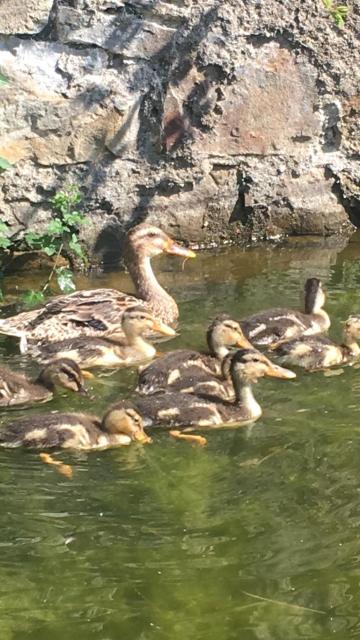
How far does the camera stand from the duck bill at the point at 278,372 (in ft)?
20.0

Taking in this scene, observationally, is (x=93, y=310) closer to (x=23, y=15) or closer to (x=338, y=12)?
(x=23, y=15)

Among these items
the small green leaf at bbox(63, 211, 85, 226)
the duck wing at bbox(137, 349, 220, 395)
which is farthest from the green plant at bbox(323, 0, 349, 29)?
the duck wing at bbox(137, 349, 220, 395)

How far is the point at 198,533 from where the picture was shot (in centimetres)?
446

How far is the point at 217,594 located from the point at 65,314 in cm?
326

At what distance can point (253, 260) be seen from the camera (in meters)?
8.60

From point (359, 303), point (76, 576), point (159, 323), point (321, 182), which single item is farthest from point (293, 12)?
point (76, 576)

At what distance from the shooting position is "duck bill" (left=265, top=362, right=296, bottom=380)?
20.0 ft

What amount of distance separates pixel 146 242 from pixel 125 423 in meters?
2.65

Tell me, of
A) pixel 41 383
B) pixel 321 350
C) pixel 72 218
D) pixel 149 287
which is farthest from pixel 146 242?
pixel 41 383

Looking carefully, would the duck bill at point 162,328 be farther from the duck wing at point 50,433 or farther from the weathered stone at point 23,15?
the weathered stone at point 23,15

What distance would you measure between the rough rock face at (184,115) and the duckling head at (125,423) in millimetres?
3192

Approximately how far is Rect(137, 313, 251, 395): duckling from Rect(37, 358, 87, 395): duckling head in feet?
1.04

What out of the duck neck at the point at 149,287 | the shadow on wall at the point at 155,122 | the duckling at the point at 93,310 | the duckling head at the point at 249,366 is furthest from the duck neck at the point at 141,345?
the shadow on wall at the point at 155,122

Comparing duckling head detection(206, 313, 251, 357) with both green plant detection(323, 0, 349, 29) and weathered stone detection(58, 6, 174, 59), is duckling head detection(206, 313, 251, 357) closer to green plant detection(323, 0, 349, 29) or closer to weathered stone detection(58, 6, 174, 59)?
weathered stone detection(58, 6, 174, 59)
